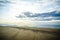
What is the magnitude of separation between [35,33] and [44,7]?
38cm

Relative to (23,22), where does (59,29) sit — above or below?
below

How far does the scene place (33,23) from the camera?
159 centimetres

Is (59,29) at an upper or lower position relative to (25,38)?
upper

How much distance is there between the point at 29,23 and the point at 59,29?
1.39 feet

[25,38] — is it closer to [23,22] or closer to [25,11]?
[23,22]

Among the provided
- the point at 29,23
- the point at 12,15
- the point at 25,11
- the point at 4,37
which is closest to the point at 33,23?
the point at 29,23

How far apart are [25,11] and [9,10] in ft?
0.75

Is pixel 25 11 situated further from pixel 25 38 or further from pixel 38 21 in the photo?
pixel 25 38

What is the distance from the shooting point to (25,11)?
1582 mm

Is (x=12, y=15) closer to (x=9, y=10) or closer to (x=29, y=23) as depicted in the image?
(x=9, y=10)

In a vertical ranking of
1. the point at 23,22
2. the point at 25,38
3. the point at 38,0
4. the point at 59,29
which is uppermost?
the point at 38,0

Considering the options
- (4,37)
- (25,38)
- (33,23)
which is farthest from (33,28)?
(4,37)

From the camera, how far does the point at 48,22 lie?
5.17 feet

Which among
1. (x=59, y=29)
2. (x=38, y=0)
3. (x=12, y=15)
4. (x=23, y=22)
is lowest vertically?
(x=59, y=29)
